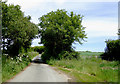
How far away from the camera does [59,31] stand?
30.1 metres

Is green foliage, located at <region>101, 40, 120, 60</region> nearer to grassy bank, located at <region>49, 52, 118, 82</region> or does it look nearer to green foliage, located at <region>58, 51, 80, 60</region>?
green foliage, located at <region>58, 51, 80, 60</region>

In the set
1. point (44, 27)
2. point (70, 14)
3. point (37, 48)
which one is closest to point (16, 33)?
point (44, 27)

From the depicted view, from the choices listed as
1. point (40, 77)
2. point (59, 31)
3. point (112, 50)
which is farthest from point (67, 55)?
point (40, 77)

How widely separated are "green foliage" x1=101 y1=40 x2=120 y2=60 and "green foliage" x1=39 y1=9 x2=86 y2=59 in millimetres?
6732

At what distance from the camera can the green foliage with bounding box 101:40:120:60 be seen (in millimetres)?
25697

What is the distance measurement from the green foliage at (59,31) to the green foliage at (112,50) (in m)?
6.73

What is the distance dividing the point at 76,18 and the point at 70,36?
4392 millimetres

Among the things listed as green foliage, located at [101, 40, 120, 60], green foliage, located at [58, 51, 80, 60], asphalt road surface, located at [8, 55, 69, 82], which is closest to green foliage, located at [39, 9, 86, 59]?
green foliage, located at [58, 51, 80, 60]

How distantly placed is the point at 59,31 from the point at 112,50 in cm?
1079

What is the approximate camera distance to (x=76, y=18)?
3266 cm

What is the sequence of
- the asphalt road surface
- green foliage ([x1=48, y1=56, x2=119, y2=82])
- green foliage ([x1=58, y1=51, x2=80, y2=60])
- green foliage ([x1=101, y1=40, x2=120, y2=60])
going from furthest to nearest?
green foliage ([x1=58, y1=51, x2=80, y2=60]), green foliage ([x1=101, y1=40, x2=120, y2=60]), the asphalt road surface, green foliage ([x1=48, y1=56, x2=119, y2=82])

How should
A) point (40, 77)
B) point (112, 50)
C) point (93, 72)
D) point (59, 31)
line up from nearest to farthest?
point (40, 77) → point (93, 72) → point (112, 50) → point (59, 31)

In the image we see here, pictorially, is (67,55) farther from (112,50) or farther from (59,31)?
(112,50)

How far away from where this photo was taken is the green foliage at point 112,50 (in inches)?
1012
